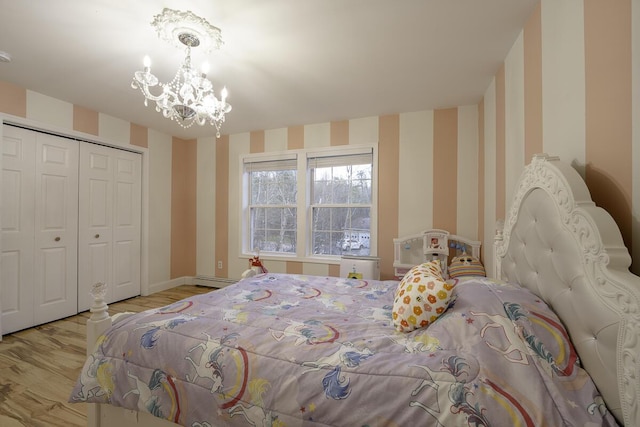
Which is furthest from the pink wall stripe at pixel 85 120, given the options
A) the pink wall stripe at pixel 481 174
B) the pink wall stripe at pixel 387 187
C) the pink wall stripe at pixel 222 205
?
the pink wall stripe at pixel 481 174

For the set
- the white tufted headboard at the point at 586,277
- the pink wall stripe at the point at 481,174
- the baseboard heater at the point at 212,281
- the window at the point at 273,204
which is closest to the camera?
the white tufted headboard at the point at 586,277

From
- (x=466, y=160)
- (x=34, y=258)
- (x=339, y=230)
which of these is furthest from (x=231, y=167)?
(x=466, y=160)

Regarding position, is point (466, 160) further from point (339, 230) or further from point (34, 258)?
point (34, 258)

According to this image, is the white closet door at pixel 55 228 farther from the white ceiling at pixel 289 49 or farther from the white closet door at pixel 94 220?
the white ceiling at pixel 289 49

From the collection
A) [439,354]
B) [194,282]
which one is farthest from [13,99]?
[439,354]

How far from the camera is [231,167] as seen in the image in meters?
4.38

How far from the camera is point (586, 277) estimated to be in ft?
2.93

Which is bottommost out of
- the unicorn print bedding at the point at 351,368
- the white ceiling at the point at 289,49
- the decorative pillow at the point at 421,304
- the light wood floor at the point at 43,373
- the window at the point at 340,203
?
the light wood floor at the point at 43,373

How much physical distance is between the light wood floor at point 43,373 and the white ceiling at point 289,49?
250cm

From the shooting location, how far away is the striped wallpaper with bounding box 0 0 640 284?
40.6 inches

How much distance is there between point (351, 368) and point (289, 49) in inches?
86.3

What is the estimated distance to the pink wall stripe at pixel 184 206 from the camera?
177 inches

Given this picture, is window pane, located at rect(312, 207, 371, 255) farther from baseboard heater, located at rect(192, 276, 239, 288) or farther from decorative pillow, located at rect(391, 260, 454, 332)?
decorative pillow, located at rect(391, 260, 454, 332)

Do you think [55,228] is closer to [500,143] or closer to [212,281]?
[212,281]
